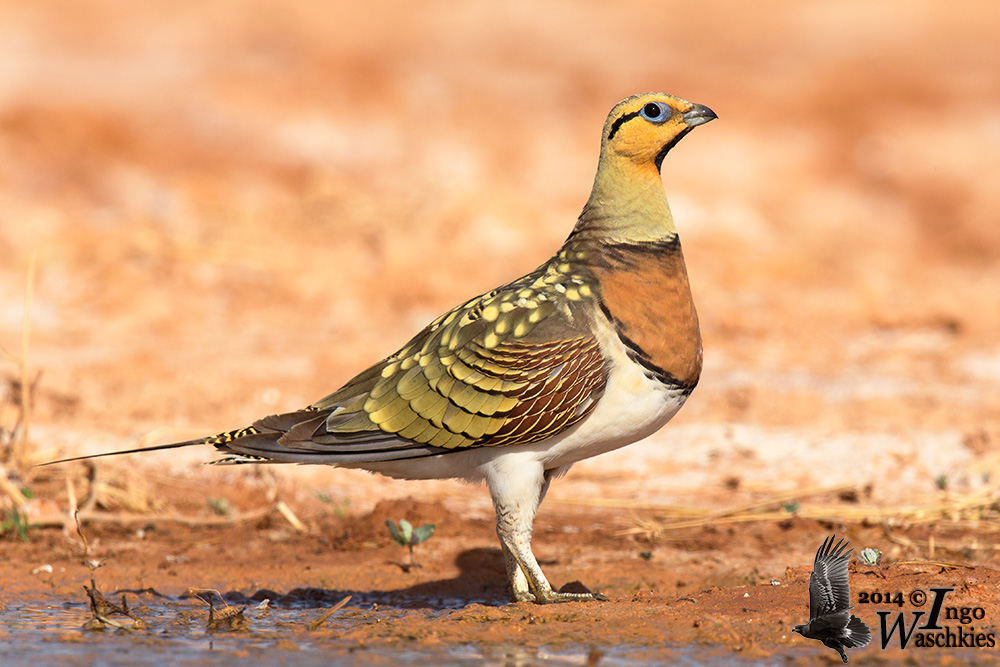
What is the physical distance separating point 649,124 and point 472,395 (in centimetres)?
131

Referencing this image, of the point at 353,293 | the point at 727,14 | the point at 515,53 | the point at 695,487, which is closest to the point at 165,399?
the point at 353,293

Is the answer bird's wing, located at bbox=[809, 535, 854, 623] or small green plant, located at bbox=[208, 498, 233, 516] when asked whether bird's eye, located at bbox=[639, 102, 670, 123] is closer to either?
bird's wing, located at bbox=[809, 535, 854, 623]

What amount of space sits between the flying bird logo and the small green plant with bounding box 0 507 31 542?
3878 mm

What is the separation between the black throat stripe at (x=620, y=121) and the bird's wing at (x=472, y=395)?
25.6 inches

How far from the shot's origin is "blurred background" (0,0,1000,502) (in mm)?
8406

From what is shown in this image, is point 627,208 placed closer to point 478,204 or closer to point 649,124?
point 649,124

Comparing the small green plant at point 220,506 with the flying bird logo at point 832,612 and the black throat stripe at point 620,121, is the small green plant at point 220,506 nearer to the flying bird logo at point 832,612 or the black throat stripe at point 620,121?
the black throat stripe at point 620,121

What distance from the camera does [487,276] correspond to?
1111 cm

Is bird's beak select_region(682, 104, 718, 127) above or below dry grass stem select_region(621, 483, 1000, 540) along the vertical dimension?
above

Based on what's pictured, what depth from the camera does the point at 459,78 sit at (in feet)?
60.6

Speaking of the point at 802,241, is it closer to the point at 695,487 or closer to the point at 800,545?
the point at 695,487

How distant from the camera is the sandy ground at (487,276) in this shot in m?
5.80

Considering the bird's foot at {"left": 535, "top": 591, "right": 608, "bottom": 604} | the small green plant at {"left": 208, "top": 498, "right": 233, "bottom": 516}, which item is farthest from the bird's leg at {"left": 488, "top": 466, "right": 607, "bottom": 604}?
the small green plant at {"left": 208, "top": 498, "right": 233, "bottom": 516}

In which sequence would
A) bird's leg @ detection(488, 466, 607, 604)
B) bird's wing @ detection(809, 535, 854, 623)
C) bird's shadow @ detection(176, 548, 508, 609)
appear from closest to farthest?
bird's wing @ detection(809, 535, 854, 623) < bird's leg @ detection(488, 466, 607, 604) < bird's shadow @ detection(176, 548, 508, 609)
